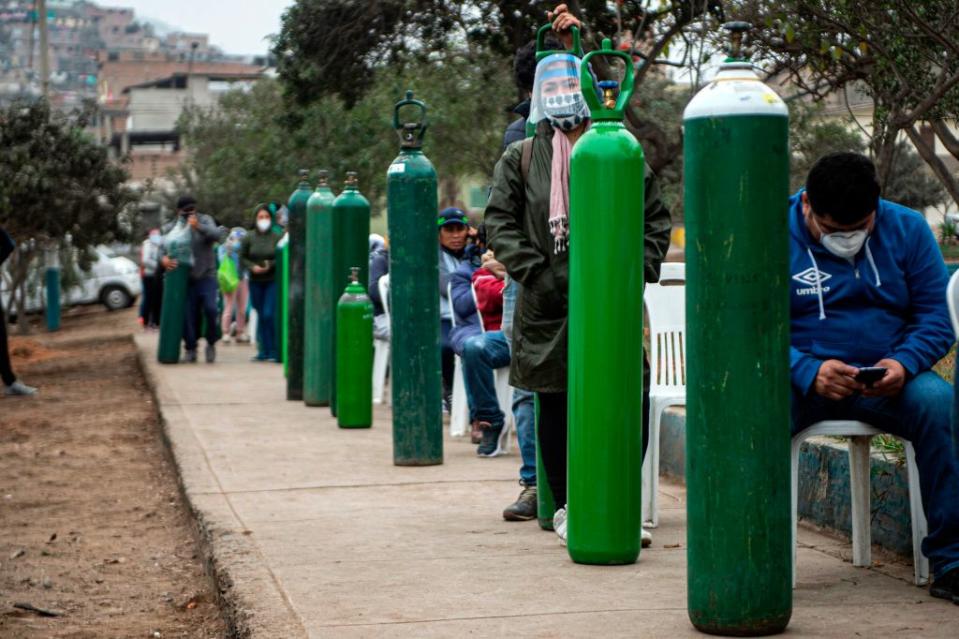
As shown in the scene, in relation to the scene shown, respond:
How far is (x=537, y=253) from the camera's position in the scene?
6418mm

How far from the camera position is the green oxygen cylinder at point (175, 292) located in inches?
707

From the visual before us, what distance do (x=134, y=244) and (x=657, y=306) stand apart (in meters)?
15.9

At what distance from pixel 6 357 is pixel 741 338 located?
12253 millimetres

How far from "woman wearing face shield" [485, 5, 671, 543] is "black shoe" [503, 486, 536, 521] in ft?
2.23

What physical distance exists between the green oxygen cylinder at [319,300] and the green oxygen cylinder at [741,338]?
7.91 meters

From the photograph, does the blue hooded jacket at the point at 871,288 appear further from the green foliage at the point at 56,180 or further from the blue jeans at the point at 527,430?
the green foliage at the point at 56,180

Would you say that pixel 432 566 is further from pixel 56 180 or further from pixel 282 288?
pixel 56 180

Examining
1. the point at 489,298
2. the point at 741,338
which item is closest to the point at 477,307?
the point at 489,298

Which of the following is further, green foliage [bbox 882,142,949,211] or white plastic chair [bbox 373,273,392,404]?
green foliage [bbox 882,142,949,211]

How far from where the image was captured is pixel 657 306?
24.9 ft

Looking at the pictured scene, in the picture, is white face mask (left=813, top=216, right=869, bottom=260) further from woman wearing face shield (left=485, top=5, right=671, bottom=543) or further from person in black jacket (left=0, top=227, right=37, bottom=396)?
person in black jacket (left=0, top=227, right=37, bottom=396)

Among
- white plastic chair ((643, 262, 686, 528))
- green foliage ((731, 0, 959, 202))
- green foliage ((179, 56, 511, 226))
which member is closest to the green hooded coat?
white plastic chair ((643, 262, 686, 528))

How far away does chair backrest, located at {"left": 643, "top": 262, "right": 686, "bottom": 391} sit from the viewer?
732 cm

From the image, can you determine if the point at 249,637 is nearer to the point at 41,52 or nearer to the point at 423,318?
the point at 423,318
